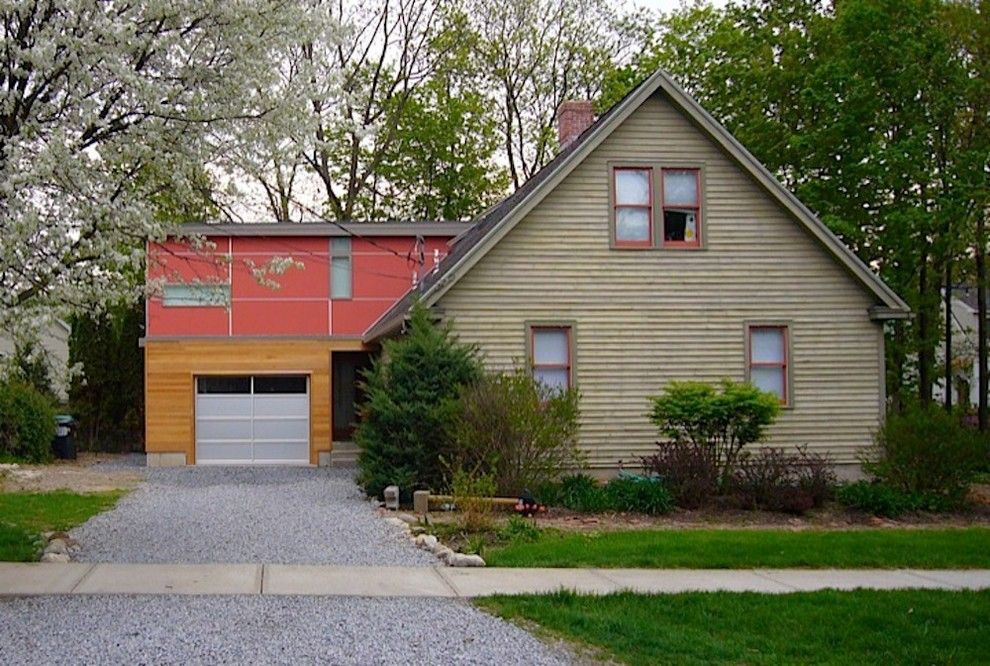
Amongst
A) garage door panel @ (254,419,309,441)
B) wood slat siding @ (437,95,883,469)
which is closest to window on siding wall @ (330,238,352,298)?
garage door panel @ (254,419,309,441)

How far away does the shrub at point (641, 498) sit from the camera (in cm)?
1761

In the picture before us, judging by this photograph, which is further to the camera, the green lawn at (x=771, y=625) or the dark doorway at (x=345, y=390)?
the dark doorway at (x=345, y=390)

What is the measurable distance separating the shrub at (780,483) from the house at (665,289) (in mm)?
2571

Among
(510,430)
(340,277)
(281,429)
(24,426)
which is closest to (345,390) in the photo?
(281,429)

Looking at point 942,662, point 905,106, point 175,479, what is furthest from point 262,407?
point 942,662

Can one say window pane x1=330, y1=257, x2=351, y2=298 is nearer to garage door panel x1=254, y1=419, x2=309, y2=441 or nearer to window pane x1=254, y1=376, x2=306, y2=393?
window pane x1=254, y1=376, x2=306, y2=393

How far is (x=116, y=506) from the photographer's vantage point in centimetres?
1848

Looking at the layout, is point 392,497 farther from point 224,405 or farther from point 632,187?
point 224,405

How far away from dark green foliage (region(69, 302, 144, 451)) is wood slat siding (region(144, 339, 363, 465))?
4.44 metres

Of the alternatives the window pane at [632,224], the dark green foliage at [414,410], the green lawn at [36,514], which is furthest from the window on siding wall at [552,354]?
the green lawn at [36,514]

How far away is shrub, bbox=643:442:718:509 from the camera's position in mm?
18078

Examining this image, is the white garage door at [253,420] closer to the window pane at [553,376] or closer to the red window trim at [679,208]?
the window pane at [553,376]

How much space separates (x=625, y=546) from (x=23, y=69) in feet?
26.9

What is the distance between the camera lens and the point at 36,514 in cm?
1678
